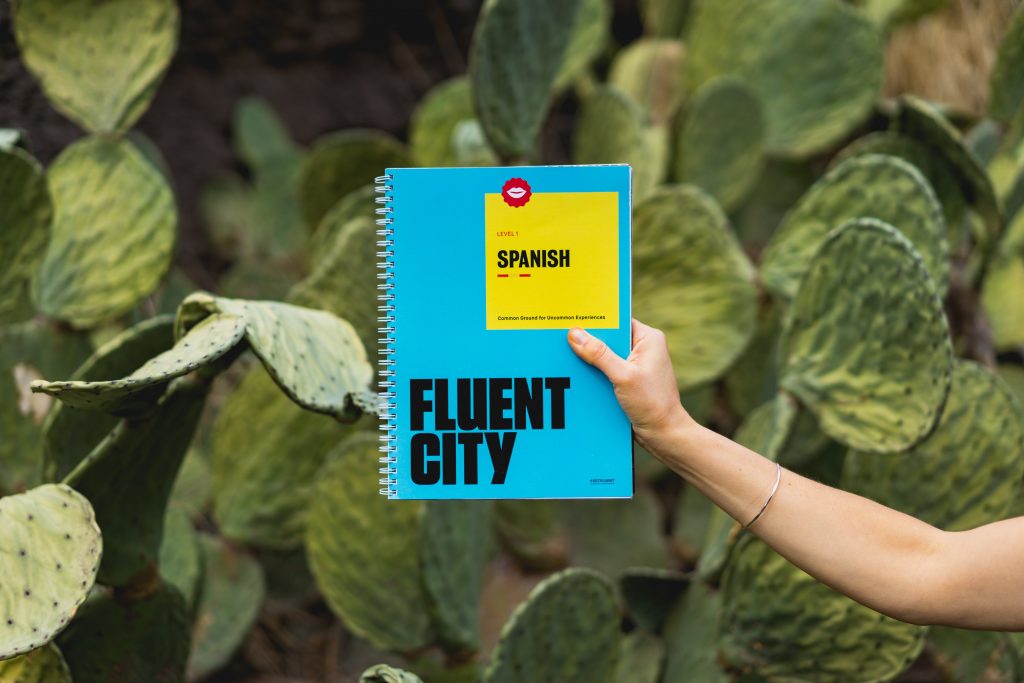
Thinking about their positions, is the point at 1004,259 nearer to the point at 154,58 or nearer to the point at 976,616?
the point at 976,616

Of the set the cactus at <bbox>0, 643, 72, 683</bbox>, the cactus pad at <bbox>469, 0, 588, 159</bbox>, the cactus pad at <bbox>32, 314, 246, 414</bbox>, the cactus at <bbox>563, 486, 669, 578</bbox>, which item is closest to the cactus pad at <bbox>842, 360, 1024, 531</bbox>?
the cactus at <bbox>563, 486, 669, 578</bbox>

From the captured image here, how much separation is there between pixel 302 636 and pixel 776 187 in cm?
113

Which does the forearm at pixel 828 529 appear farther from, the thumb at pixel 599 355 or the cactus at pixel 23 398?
the cactus at pixel 23 398

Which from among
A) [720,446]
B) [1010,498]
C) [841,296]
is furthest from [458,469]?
[1010,498]

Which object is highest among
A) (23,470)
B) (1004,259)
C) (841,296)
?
(841,296)

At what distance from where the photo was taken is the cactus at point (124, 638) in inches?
41.6

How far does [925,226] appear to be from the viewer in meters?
1.20

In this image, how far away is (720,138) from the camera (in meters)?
1.67

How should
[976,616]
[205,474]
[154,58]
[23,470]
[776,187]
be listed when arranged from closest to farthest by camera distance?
[976,616]
[23,470]
[154,58]
[205,474]
[776,187]

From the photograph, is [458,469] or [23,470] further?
[23,470]

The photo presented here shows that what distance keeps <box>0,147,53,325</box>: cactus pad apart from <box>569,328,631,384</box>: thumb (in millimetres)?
679

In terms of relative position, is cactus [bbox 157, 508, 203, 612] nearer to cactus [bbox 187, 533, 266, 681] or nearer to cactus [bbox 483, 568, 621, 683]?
cactus [bbox 187, 533, 266, 681]

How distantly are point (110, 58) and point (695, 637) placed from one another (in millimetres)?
996

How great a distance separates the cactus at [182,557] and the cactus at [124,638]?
0.35 feet
